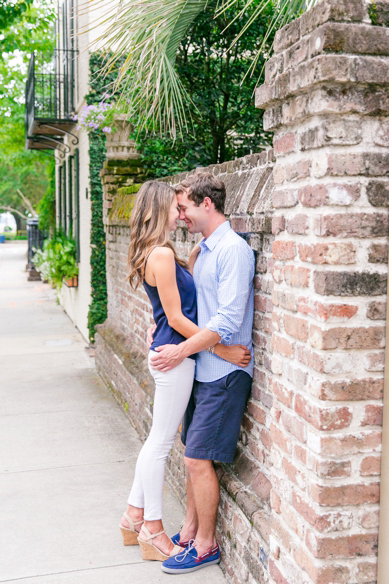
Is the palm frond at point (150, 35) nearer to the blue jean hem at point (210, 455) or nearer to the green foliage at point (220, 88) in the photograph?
the green foliage at point (220, 88)

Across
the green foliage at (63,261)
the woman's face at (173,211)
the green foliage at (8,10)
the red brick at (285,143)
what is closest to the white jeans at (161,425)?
the woman's face at (173,211)

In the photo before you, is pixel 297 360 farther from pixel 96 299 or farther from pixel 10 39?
pixel 10 39

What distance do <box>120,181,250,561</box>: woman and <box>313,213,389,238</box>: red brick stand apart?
120 cm

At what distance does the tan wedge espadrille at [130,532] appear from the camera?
3.73m

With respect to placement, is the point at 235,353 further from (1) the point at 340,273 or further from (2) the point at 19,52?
(2) the point at 19,52

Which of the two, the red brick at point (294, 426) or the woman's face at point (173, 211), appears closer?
the red brick at point (294, 426)

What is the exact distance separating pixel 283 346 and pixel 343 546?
0.76m

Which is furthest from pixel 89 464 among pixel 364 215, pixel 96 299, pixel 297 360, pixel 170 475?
pixel 96 299

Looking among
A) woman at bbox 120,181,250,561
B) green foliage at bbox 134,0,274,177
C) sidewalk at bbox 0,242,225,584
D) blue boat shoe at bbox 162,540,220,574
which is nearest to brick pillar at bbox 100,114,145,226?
green foliage at bbox 134,0,274,177

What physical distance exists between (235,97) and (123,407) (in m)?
3.30

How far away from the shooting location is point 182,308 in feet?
11.4

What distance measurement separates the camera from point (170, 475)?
4.66 metres

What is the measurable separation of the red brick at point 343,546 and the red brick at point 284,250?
102cm

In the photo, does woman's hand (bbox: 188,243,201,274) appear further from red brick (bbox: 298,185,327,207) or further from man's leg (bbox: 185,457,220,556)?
red brick (bbox: 298,185,327,207)
